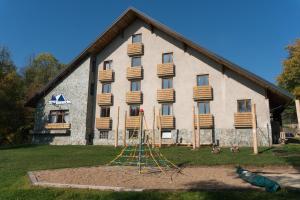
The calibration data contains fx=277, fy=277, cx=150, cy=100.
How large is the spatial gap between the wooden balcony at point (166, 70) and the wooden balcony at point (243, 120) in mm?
7816

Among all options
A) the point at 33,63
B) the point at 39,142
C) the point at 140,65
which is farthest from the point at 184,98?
the point at 33,63

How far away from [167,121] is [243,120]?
7.30 m

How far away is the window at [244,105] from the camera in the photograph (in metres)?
25.6

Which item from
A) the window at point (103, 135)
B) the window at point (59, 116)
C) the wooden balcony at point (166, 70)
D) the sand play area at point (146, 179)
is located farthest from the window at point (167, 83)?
the sand play area at point (146, 179)

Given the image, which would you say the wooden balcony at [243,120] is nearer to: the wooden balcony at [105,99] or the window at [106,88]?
the wooden balcony at [105,99]

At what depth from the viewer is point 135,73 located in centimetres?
3025

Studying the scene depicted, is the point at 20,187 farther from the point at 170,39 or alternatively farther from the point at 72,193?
the point at 170,39

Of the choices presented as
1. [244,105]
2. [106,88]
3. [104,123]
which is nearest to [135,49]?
[106,88]

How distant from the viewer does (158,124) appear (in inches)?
1115

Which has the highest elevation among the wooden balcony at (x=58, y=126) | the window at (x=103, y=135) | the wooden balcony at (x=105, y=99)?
the wooden balcony at (x=105, y=99)

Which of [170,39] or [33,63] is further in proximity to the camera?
[33,63]

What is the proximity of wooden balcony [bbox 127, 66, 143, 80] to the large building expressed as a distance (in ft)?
0.38

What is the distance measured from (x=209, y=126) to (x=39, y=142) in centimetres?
2043

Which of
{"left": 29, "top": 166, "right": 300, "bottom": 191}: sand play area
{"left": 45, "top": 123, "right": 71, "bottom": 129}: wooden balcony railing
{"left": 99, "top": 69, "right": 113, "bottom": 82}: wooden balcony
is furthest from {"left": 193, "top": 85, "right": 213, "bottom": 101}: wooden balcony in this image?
{"left": 45, "top": 123, "right": 71, "bottom": 129}: wooden balcony railing
